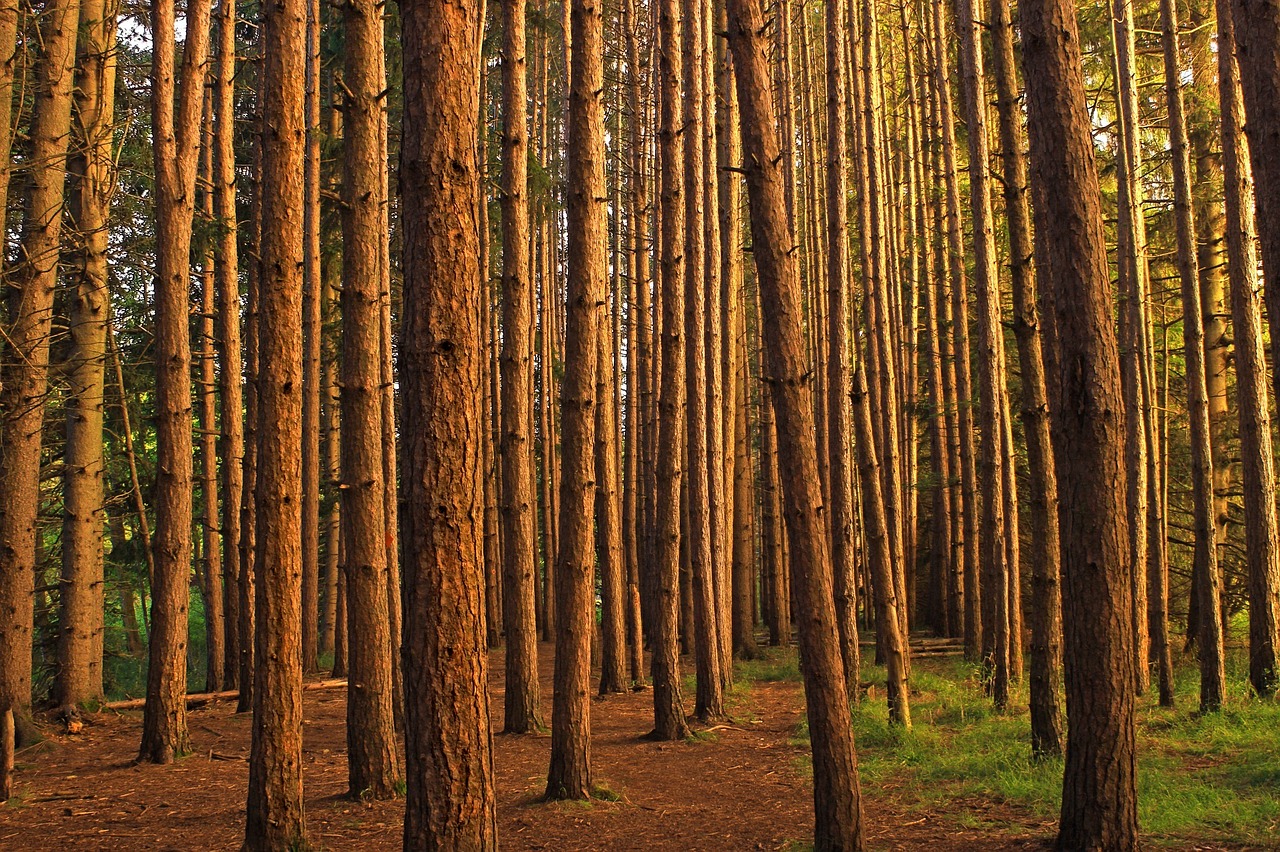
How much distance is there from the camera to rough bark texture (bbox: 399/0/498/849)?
408cm

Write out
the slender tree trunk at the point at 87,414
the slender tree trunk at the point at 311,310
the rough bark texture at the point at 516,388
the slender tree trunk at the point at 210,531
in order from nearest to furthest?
the rough bark texture at the point at 516,388 → the slender tree trunk at the point at 87,414 → the slender tree trunk at the point at 311,310 → the slender tree trunk at the point at 210,531

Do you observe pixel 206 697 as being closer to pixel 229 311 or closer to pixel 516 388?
pixel 229 311

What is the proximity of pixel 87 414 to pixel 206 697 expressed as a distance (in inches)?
155

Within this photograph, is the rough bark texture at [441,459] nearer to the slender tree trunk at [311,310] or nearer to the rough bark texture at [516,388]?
the rough bark texture at [516,388]

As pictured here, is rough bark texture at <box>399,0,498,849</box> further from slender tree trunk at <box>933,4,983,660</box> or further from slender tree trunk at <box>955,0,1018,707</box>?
slender tree trunk at <box>933,4,983,660</box>

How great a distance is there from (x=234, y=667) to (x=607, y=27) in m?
12.7

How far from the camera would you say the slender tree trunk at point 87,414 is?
34.2 ft

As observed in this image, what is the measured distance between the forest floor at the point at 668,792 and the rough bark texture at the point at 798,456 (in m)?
0.95

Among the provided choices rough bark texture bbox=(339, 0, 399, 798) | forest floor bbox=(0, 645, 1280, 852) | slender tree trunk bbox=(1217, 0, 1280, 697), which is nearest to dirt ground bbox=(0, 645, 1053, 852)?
forest floor bbox=(0, 645, 1280, 852)

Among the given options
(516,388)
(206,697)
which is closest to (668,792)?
(516,388)

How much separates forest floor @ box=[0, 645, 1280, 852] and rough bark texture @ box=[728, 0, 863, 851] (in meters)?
0.95

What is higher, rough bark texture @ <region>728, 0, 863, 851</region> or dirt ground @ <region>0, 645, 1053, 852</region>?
rough bark texture @ <region>728, 0, 863, 851</region>

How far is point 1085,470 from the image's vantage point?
553cm

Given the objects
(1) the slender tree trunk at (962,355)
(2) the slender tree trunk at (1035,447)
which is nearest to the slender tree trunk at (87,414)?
(2) the slender tree trunk at (1035,447)
